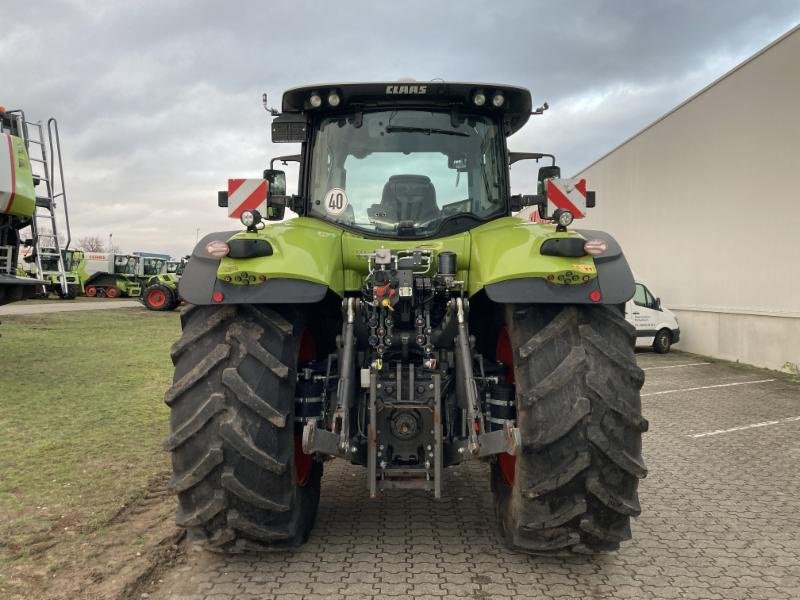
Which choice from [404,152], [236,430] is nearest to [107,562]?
[236,430]

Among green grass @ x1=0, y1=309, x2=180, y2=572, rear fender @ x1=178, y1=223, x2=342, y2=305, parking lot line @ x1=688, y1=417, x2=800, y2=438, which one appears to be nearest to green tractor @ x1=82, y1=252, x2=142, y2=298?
green grass @ x1=0, y1=309, x2=180, y2=572

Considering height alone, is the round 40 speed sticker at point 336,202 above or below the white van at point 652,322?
above

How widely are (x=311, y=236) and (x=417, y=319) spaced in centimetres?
74

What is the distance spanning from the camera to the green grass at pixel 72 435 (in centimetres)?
413

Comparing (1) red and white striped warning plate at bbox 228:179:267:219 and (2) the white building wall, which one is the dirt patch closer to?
(1) red and white striped warning plate at bbox 228:179:267:219

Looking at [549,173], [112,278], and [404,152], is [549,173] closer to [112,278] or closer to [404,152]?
[404,152]

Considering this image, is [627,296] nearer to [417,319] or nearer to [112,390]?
[417,319]

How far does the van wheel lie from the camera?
1530cm

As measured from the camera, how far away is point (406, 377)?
3.55 m

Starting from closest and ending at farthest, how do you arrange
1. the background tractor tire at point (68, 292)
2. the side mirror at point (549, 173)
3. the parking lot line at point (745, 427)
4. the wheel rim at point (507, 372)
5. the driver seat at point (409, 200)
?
the wheel rim at point (507, 372) → the driver seat at point (409, 200) → the side mirror at point (549, 173) → the parking lot line at point (745, 427) → the background tractor tire at point (68, 292)

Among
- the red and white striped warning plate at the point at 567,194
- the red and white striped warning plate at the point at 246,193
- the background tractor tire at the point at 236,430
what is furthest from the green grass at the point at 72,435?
the red and white striped warning plate at the point at 567,194

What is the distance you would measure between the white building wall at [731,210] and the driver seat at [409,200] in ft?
32.8

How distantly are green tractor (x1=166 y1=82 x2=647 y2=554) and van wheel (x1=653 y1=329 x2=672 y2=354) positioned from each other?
12.5m

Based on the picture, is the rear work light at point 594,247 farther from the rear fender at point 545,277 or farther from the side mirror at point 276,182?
the side mirror at point 276,182
